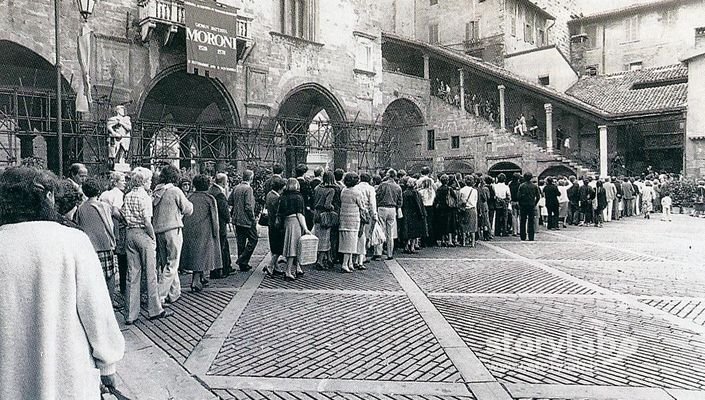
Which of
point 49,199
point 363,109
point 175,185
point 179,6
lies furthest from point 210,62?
point 49,199

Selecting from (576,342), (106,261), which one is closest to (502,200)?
(576,342)

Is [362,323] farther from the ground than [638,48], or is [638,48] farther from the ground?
[638,48]

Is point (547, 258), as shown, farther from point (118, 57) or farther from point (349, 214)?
point (118, 57)

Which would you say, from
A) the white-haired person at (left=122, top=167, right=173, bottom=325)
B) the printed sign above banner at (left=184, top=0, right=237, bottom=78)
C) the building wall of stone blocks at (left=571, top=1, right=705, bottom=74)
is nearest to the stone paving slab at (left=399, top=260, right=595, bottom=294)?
the white-haired person at (left=122, top=167, right=173, bottom=325)

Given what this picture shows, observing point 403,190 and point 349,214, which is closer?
point 349,214

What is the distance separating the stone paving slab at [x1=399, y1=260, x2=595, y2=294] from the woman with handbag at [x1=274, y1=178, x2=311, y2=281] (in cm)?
206

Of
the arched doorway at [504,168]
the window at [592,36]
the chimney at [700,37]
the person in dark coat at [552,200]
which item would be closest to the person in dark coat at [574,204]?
the person in dark coat at [552,200]

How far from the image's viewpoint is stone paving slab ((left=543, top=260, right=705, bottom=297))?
7875 mm

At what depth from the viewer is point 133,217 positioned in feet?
19.9

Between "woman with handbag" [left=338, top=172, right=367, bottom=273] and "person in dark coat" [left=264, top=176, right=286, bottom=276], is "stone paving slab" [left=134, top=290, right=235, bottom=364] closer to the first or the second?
"person in dark coat" [left=264, top=176, right=286, bottom=276]

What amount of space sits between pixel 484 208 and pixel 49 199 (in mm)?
12042

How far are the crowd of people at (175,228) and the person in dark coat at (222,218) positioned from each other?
0.8 inches

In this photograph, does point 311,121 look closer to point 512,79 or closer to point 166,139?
point 166,139

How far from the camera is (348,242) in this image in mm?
9336
